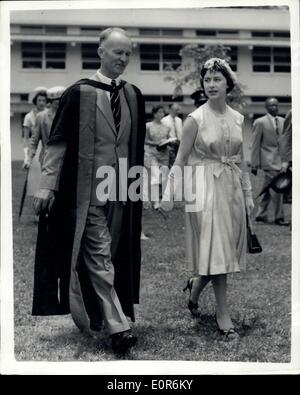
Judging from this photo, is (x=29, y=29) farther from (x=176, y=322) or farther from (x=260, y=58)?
(x=260, y=58)

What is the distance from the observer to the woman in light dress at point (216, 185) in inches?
207

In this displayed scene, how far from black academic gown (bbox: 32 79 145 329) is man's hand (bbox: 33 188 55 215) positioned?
11cm

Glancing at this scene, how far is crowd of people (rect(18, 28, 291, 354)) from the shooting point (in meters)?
5.01

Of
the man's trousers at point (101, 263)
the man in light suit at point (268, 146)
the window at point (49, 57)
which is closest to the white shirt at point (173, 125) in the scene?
the man in light suit at point (268, 146)

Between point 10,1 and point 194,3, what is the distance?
131 centimetres

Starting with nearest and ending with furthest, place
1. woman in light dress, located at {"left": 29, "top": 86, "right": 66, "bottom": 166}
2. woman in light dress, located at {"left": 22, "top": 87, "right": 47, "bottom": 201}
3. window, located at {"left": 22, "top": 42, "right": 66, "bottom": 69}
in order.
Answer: woman in light dress, located at {"left": 29, "top": 86, "right": 66, "bottom": 166}
woman in light dress, located at {"left": 22, "top": 87, "right": 47, "bottom": 201}
window, located at {"left": 22, "top": 42, "right": 66, "bottom": 69}

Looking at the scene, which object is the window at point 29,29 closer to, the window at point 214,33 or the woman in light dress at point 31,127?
the woman in light dress at point 31,127

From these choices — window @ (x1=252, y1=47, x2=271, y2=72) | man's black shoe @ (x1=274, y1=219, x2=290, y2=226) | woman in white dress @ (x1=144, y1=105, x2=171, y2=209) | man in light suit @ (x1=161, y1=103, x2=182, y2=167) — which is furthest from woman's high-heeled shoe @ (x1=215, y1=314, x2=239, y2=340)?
window @ (x1=252, y1=47, x2=271, y2=72)

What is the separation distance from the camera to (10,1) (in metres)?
5.02

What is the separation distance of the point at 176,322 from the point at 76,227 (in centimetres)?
128

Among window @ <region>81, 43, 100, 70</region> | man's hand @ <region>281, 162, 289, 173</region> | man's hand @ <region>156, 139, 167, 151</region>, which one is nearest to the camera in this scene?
man's hand @ <region>281, 162, 289, 173</region>

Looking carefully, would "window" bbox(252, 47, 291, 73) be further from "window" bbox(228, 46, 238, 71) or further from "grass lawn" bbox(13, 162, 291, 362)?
"grass lawn" bbox(13, 162, 291, 362)

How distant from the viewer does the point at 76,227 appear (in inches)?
200

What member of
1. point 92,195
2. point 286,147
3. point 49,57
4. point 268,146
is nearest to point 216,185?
point 92,195
